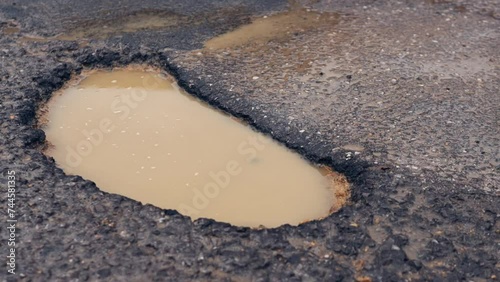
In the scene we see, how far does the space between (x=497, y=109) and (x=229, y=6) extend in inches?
154

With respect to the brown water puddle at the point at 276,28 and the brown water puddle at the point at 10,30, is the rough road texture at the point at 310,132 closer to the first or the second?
the brown water puddle at the point at 10,30

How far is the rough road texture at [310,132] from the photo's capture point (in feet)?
12.7

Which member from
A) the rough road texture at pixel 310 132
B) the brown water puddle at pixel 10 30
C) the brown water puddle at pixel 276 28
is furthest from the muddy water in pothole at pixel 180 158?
the brown water puddle at pixel 10 30

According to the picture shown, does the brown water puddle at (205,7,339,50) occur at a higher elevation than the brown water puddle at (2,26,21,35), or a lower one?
lower

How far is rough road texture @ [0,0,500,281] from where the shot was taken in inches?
152

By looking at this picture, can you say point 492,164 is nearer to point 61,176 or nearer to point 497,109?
point 497,109

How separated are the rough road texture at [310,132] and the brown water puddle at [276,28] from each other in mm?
153

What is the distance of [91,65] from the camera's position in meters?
6.58

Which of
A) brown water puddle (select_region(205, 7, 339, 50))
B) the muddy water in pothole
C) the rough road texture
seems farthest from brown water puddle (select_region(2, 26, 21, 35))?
brown water puddle (select_region(205, 7, 339, 50))

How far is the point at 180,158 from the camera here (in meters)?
5.14

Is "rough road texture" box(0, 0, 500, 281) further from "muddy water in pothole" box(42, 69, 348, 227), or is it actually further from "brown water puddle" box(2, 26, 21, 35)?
"muddy water in pothole" box(42, 69, 348, 227)

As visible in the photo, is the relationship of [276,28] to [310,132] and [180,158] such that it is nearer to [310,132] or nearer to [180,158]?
[310,132]

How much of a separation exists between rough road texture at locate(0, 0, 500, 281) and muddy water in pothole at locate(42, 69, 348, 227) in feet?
0.62

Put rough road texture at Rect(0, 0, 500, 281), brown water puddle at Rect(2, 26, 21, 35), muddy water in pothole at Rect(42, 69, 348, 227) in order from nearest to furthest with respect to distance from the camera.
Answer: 1. rough road texture at Rect(0, 0, 500, 281)
2. muddy water in pothole at Rect(42, 69, 348, 227)
3. brown water puddle at Rect(2, 26, 21, 35)
